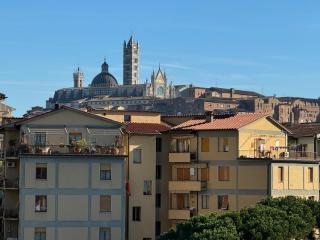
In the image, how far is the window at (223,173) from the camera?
65.8m

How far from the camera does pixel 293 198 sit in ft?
192

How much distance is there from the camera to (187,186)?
66875mm

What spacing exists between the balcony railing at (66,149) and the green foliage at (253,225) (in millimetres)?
9829

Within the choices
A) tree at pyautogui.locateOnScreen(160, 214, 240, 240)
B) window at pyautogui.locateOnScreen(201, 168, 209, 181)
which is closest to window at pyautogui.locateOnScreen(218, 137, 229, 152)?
window at pyautogui.locateOnScreen(201, 168, 209, 181)

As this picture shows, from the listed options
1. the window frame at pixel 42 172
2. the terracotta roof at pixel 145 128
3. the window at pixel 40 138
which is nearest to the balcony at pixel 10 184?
the window frame at pixel 42 172

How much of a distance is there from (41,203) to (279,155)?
57.9 ft

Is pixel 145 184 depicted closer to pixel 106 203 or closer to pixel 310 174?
pixel 106 203

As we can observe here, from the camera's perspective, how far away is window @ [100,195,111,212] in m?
62.4

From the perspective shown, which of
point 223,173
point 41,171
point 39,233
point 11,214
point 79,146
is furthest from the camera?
point 223,173

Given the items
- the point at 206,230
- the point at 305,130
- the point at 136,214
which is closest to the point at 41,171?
the point at 136,214

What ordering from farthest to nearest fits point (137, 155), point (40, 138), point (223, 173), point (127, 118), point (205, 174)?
1. point (127, 118)
2. point (137, 155)
3. point (205, 174)
4. point (223, 173)
5. point (40, 138)

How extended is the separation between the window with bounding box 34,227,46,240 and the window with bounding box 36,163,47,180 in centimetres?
336

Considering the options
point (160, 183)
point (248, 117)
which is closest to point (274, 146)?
point (248, 117)

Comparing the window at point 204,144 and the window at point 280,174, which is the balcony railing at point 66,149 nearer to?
the window at point 204,144
